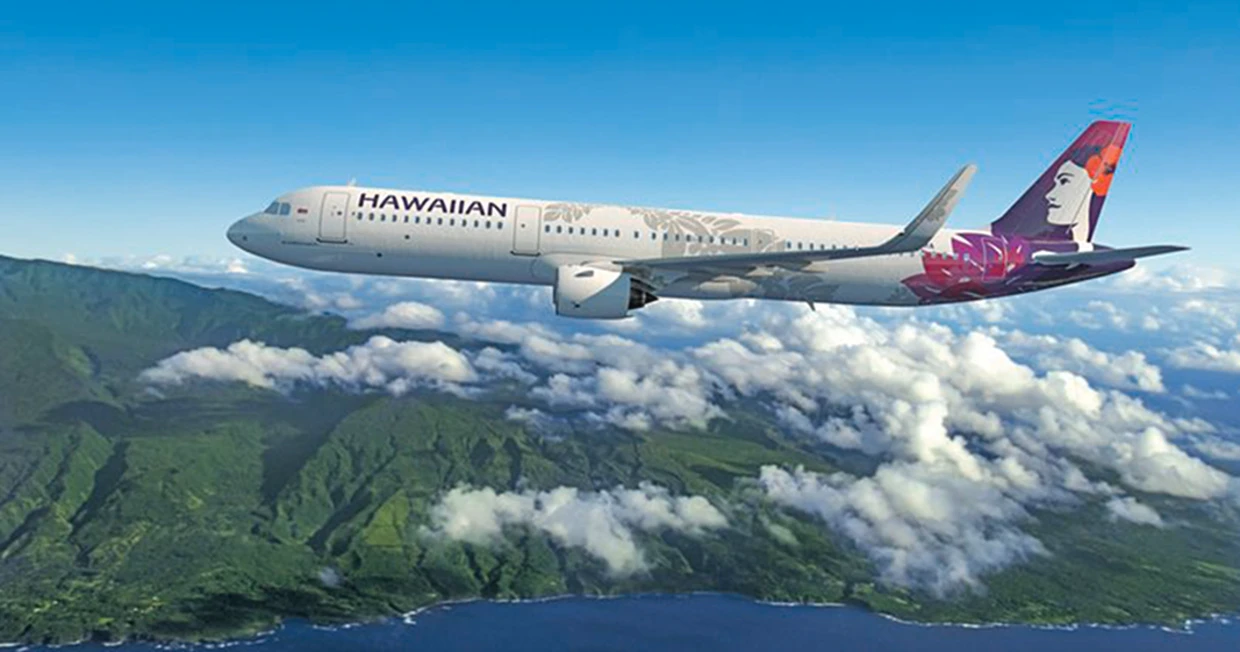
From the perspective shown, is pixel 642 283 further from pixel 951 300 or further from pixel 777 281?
pixel 951 300

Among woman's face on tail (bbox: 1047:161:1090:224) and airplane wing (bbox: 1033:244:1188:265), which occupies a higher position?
woman's face on tail (bbox: 1047:161:1090:224)

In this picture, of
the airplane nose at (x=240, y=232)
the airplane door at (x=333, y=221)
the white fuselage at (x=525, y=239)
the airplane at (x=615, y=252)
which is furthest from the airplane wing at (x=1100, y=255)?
the airplane nose at (x=240, y=232)

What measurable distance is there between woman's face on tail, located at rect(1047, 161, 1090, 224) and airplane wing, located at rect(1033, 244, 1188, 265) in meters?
3.96

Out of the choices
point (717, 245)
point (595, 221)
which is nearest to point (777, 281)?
point (717, 245)

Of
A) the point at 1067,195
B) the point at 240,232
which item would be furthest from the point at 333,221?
the point at 1067,195

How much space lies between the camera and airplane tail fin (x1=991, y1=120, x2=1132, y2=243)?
43188mm

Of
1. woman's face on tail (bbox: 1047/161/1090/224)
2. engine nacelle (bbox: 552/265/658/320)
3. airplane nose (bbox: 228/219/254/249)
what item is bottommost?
engine nacelle (bbox: 552/265/658/320)

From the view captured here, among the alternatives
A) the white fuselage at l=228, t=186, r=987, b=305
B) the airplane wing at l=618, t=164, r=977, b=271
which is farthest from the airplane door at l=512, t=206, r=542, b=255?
the airplane wing at l=618, t=164, r=977, b=271

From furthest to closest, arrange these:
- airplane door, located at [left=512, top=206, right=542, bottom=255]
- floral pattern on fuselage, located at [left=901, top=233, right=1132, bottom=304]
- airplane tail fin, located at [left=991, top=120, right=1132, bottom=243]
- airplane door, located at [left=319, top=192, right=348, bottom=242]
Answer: airplane tail fin, located at [left=991, top=120, right=1132, bottom=243] < floral pattern on fuselage, located at [left=901, top=233, right=1132, bottom=304] < airplane door, located at [left=319, top=192, right=348, bottom=242] < airplane door, located at [left=512, top=206, right=542, bottom=255]

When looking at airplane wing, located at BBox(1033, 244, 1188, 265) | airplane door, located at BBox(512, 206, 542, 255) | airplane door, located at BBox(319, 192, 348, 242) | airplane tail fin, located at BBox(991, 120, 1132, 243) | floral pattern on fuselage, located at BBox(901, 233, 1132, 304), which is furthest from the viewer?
airplane tail fin, located at BBox(991, 120, 1132, 243)

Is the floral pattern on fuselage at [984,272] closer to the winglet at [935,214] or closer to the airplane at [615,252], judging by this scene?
the airplane at [615,252]

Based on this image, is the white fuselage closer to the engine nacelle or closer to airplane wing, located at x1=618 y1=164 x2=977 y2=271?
airplane wing, located at x1=618 y1=164 x2=977 y2=271

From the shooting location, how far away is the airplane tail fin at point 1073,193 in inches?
1700

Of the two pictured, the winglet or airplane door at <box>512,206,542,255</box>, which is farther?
airplane door at <box>512,206,542,255</box>
